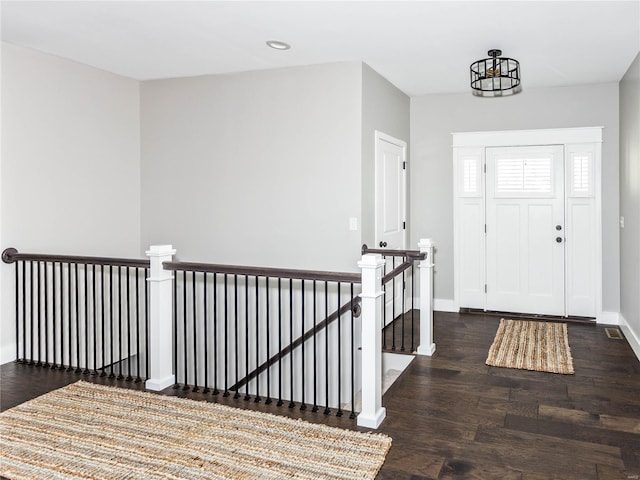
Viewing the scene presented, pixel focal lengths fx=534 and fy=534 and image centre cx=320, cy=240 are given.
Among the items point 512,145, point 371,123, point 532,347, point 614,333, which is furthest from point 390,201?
point 614,333

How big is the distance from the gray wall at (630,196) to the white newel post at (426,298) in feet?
5.63

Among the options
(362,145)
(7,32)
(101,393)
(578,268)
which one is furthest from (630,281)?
(7,32)

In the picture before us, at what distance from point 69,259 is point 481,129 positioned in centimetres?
439

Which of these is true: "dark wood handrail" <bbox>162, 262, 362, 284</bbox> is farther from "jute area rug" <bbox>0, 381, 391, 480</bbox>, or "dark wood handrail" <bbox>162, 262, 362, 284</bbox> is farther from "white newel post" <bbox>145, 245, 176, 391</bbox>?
"jute area rug" <bbox>0, 381, 391, 480</bbox>

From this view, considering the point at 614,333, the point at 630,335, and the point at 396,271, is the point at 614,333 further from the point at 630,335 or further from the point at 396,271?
the point at 396,271

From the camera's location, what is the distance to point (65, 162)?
4.69m

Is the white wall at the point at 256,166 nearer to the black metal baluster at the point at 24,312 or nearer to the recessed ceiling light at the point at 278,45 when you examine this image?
the recessed ceiling light at the point at 278,45

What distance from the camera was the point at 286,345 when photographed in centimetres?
505

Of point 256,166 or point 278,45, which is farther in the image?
point 256,166

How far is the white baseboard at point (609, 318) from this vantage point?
5.55 m

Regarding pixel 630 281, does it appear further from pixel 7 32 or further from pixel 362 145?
pixel 7 32

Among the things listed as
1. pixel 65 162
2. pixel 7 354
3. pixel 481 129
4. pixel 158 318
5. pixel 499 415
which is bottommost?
pixel 499 415

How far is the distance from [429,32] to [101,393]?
11.1 feet

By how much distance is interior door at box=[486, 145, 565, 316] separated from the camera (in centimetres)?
573
